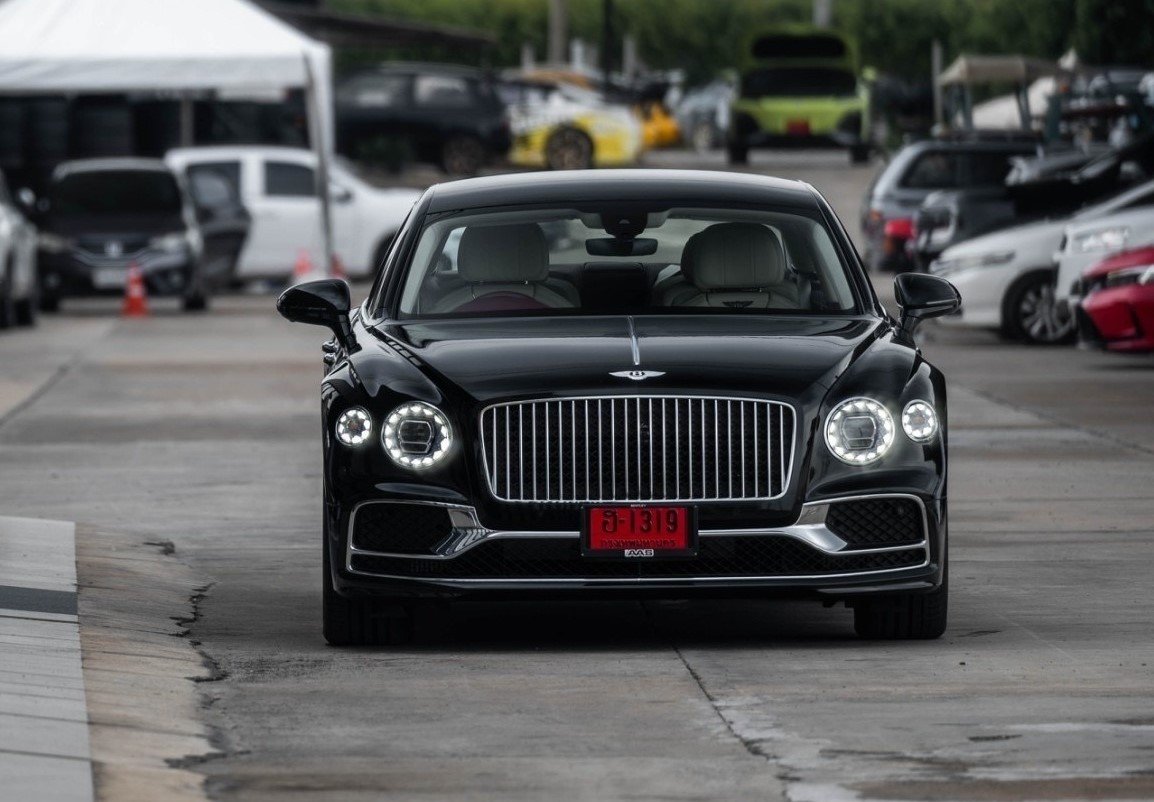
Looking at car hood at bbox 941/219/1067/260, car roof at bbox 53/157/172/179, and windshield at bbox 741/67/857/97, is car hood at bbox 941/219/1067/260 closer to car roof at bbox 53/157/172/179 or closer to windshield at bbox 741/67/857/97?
car roof at bbox 53/157/172/179

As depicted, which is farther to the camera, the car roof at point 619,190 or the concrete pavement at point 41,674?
the car roof at point 619,190

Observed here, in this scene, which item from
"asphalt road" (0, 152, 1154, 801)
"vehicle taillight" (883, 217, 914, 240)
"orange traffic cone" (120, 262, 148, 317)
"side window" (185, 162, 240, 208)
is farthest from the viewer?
"side window" (185, 162, 240, 208)

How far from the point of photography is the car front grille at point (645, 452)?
8.27 metres

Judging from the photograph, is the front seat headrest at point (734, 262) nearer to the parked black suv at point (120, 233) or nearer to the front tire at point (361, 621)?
the front tire at point (361, 621)

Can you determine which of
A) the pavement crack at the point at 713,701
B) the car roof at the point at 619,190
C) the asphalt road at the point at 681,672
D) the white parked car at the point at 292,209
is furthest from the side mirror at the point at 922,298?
the white parked car at the point at 292,209

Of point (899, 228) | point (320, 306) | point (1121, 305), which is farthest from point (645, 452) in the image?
point (899, 228)

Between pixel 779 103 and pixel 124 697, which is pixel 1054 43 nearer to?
pixel 779 103

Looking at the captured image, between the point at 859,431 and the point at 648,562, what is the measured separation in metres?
0.74

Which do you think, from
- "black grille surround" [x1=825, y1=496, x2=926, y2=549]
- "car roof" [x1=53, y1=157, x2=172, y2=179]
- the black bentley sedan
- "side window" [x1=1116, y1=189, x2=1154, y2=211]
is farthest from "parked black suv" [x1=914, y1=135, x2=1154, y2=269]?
"black grille surround" [x1=825, y1=496, x2=926, y2=549]

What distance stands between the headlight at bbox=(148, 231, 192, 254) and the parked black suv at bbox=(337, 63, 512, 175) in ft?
57.0

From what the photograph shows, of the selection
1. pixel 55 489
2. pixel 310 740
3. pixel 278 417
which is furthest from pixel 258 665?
pixel 278 417

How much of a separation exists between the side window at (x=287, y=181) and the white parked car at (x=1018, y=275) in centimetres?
1169

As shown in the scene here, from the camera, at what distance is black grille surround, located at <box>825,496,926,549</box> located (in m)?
8.35

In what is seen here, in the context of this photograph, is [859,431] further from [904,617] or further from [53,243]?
[53,243]
